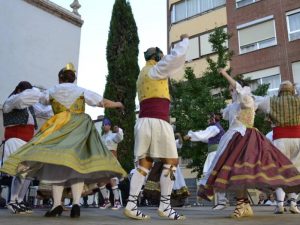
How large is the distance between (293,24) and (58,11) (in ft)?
33.6

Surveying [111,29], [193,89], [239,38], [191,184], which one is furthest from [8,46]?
[239,38]

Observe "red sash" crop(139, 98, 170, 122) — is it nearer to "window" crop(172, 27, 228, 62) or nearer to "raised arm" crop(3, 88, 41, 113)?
"raised arm" crop(3, 88, 41, 113)

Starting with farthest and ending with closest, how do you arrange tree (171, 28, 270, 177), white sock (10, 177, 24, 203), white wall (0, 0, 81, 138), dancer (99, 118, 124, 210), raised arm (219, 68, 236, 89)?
white wall (0, 0, 81, 138) < tree (171, 28, 270, 177) < dancer (99, 118, 124, 210) < white sock (10, 177, 24, 203) < raised arm (219, 68, 236, 89)

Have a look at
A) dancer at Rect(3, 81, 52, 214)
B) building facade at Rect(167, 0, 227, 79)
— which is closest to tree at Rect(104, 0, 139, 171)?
building facade at Rect(167, 0, 227, 79)

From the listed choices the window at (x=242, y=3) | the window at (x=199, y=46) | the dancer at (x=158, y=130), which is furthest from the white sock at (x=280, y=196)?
the window at (x=242, y=3)

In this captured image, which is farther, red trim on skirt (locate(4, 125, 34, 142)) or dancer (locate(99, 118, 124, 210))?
dancer (locate(99, 118, 124, 210))

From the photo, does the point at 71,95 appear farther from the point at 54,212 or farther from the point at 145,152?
the point at 54,212

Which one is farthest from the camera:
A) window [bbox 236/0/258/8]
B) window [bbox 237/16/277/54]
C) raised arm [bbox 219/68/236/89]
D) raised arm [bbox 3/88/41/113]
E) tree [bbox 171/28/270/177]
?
window [bbox 236/0/258/8]

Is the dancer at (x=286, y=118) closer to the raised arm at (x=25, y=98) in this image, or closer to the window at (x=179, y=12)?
the raised arm at (x=25, y=98)

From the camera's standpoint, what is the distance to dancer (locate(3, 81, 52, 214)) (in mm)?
5258

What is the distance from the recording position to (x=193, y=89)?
1365 centimetres

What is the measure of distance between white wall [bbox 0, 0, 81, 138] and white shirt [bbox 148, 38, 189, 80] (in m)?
10.3

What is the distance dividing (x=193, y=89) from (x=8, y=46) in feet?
22.1

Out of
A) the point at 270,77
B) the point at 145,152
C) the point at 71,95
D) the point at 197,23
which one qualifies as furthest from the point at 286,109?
the point at 197,23
